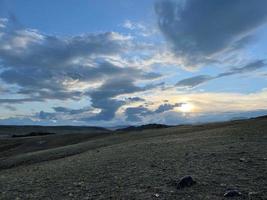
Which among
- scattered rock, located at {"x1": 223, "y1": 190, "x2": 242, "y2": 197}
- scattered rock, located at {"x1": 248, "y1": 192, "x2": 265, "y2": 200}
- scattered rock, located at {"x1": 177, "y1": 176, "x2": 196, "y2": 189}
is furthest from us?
scattered rock, located at {"x1": 177, "y1": 176, "x2": 196, "y2": 189}

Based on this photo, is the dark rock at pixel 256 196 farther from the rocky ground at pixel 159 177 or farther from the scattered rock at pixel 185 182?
the scattered rock at pixel 185 182

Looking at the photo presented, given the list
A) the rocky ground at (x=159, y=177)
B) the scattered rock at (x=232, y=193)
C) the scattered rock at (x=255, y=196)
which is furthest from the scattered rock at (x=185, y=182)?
the scattered rock at (x=255, y=196)

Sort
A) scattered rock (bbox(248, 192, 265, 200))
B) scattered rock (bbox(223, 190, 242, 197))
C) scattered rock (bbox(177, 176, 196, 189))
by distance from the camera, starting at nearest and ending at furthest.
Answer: scattered rock (bbox(248, 192, 265, 200)), scattered rock (bbox(223, 190, 242, 197)), scattered rock (bbox(177, 176, 196, 189))

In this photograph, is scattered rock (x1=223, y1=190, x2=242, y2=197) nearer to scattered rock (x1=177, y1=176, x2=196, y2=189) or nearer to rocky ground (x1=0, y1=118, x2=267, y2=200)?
rocky ground (x1=0, y1=118, x2=267, y2=200)

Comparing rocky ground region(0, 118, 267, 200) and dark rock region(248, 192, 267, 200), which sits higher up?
rocky ground region(0, 118, 267, 200)

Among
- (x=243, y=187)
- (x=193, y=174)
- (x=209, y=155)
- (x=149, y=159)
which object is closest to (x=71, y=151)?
(x=149, y=159)

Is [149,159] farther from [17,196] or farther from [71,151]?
[71,151]

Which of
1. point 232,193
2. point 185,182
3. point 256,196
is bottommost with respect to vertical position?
point 256,196

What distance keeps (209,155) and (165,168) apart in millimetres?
3076

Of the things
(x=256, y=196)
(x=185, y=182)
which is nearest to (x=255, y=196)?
(x=256, y=196)

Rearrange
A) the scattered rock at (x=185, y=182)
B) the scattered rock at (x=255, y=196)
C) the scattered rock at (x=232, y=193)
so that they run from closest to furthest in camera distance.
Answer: the scattered rock at (x=255, y=196), the scattered rock at (x=232, y=193), the scattered rock at (x=185, y=182)

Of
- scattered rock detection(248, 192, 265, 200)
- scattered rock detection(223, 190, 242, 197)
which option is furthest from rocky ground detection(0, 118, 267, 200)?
scattered rock detection(223, 190, 242, 197)

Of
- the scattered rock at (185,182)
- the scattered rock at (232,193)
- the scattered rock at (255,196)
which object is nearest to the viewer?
the scattered rock at (255,196)

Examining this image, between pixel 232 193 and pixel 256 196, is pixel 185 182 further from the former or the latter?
pixel 256 196
